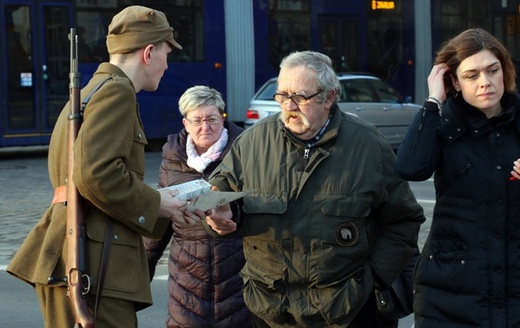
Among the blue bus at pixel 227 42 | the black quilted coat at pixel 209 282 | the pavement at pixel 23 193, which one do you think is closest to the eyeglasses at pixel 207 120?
the black quilted coat at pixel 209 282

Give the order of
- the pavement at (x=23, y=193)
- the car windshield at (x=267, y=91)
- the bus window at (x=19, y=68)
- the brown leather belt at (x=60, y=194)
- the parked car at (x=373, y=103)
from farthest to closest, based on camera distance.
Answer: the parked car at (x=373, y=103) < the car windshield at (x=267, y=91) < the bus window at (x=19, y=68) < the pavement at (x=23, y=193) < the brown leather belt at (x=60, y=194)

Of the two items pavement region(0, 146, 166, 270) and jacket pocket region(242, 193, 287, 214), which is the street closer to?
pavement region(0, 146, 166, 270)

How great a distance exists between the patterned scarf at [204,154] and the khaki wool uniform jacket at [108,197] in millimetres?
1327

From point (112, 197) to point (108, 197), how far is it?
0.06 ft

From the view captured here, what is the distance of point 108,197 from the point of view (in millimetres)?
3781

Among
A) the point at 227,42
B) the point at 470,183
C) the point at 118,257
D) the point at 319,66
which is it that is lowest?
the point at 118,257

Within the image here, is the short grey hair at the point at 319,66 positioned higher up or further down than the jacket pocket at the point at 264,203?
higher up

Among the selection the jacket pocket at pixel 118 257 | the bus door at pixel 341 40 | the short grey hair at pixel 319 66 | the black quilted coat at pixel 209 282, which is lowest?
the black quilted coat at pixel 209 282

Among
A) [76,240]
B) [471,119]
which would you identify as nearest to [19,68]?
[76,240]

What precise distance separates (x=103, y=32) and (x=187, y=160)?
14556 millimetres

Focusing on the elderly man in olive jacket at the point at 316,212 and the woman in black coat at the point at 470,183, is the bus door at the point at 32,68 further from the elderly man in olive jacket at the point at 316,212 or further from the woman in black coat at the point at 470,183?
the woman in black coat at the point at 470,183

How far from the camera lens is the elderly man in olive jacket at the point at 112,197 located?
3.79m

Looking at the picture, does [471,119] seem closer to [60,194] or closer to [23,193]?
[60,194]

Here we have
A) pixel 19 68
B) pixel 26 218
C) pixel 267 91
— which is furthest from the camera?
pixel 267 91
